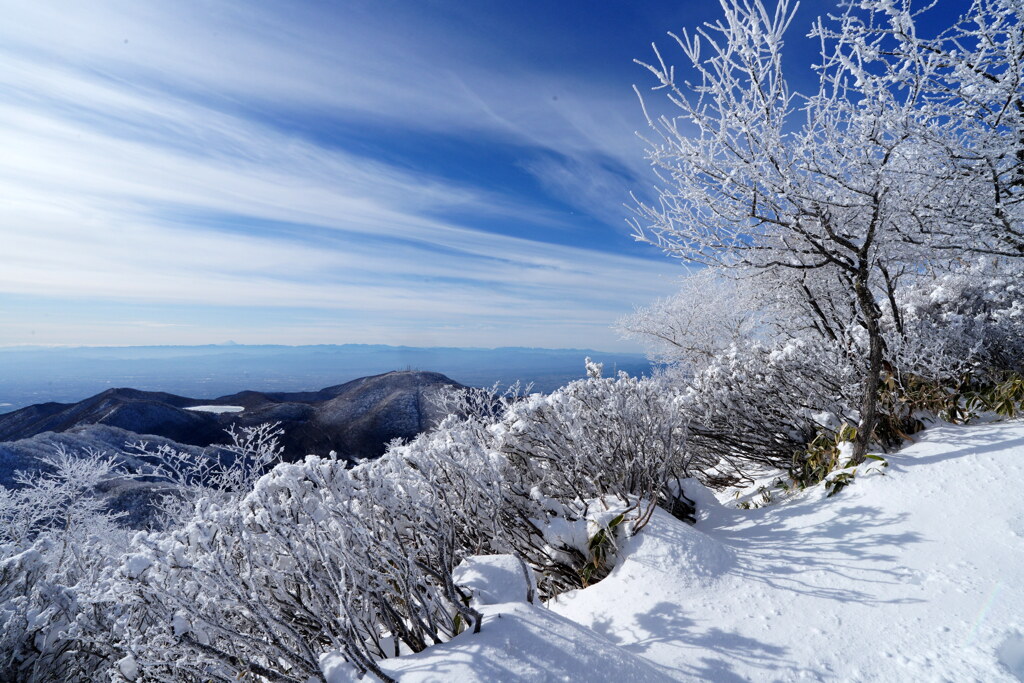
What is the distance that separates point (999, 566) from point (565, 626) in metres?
2.77

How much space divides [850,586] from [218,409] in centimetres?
5275

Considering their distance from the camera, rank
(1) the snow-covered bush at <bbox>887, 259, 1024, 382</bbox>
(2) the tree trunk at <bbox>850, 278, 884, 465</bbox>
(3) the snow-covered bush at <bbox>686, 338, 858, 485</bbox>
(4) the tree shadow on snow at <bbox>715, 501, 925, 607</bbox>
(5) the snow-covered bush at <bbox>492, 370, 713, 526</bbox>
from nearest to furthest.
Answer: (4) the tree shadow on snow at <bbox>715, 501, 925, 607</bbox>
(5) the snow-covered bush at <bbox>492, 370, 713, 526</bbox>
(2) the tree trunk at <bbox>850, 278, 884, 465</bbox>
(3) the snow-covered bush at <bbox>686, 338, 858, 485</bbox>
(1) the snow-covered bush at <bbox>887, 259, 1024, 382</bbox>

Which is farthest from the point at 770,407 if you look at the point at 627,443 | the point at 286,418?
the point at 286,418

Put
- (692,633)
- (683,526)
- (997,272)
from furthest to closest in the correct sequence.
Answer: (997,272) → (683,526) → (692,633)

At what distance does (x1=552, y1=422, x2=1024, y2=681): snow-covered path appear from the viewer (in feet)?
7.86

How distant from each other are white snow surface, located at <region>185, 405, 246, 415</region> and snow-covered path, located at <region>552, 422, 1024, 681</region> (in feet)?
157

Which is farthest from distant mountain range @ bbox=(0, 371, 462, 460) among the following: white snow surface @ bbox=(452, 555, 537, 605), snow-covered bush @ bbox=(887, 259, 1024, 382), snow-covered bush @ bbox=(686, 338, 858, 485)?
white snow surface @ bbox=(452, 555, 537, 605)

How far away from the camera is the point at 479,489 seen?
12.3 ft

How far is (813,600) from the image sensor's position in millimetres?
2928

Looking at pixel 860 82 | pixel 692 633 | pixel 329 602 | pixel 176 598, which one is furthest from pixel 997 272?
pixel 176 598

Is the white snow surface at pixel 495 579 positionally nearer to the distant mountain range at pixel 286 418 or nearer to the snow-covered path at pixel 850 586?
the snow-covered path at pixel 850 586

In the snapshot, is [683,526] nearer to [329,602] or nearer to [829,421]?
[329,602]

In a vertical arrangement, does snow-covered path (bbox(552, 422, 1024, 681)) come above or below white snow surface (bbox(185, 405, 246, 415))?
above

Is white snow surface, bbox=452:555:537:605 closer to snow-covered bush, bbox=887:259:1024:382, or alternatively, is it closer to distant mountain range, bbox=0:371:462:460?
snow-covered bush, bbox=887:259:1024:382
